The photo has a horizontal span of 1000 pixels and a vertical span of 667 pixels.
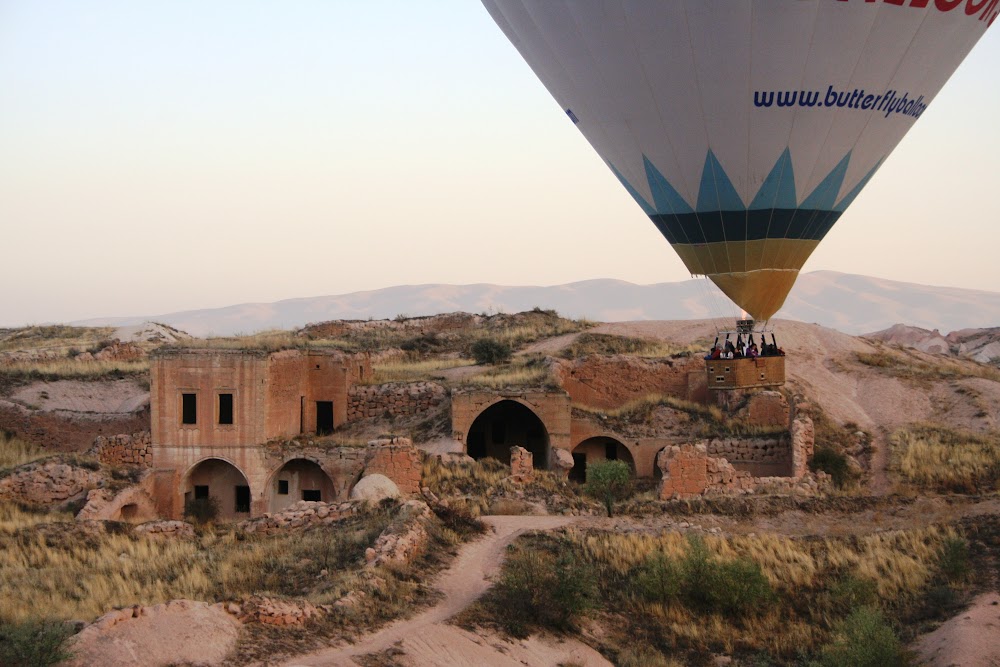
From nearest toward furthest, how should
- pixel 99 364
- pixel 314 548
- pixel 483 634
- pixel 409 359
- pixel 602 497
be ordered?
pixel 483 634
pixel 314 548
pixel 602 497
pixel 99 364
pixel 409 359

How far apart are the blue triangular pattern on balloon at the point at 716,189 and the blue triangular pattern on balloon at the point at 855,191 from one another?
1990mm

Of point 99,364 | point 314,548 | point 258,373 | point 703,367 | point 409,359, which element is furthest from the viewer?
point 409,359

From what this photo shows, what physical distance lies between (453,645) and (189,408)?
15562 millimetres

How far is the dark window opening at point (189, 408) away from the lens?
26.0 metres

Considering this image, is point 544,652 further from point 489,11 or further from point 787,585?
point 489,11

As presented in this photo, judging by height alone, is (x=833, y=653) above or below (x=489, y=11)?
below

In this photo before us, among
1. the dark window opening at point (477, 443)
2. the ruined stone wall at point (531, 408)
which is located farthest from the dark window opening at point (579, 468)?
the dark window opening at point (477, 443)

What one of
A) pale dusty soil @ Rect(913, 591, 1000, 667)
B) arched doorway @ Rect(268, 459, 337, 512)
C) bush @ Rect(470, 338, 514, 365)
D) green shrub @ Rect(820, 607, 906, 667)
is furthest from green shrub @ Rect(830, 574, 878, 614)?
bush @ Rect(470, 338, 514, 365)

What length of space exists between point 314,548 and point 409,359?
22.5m

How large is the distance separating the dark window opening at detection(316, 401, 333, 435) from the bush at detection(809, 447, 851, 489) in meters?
11.3

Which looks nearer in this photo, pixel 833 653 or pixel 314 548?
pixel 833 653

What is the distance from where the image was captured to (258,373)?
85.5 feet

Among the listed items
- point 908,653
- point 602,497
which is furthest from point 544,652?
point 602,497

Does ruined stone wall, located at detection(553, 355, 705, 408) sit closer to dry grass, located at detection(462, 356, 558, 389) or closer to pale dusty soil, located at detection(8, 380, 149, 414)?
dry grass, located at detection(462, 356, 558, 389)
